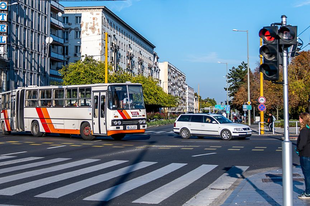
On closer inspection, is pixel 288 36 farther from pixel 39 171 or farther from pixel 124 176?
pixel 39 171

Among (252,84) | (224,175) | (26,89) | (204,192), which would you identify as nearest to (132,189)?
(204,192)

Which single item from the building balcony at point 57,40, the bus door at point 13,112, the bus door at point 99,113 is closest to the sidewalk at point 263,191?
the bus door at point 99,113

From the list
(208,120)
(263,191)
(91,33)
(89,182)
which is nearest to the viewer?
(263,191)

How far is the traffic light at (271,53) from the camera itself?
632 cm

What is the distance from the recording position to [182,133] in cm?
2645

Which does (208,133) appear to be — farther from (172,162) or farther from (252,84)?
(252,84)

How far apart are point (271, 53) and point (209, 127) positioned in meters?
19.4

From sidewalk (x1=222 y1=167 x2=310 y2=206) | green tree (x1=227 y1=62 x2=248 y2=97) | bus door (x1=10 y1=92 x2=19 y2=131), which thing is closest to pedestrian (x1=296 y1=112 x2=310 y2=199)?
sidewalk (x1=222 y1=167 x2=310 y2=206)

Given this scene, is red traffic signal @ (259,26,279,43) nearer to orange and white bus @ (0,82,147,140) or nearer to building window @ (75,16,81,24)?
orange and white bus @ (0,82,147,140)

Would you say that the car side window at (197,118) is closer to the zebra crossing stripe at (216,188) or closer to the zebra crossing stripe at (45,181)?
the zebra crossing stripe at (216,188)

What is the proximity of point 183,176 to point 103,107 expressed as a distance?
12603 millimetres

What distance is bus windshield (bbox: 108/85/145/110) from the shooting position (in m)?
22.4

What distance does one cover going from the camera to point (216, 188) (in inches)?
354

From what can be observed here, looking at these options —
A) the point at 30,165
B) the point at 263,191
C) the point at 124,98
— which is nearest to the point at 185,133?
the point at 124,98
